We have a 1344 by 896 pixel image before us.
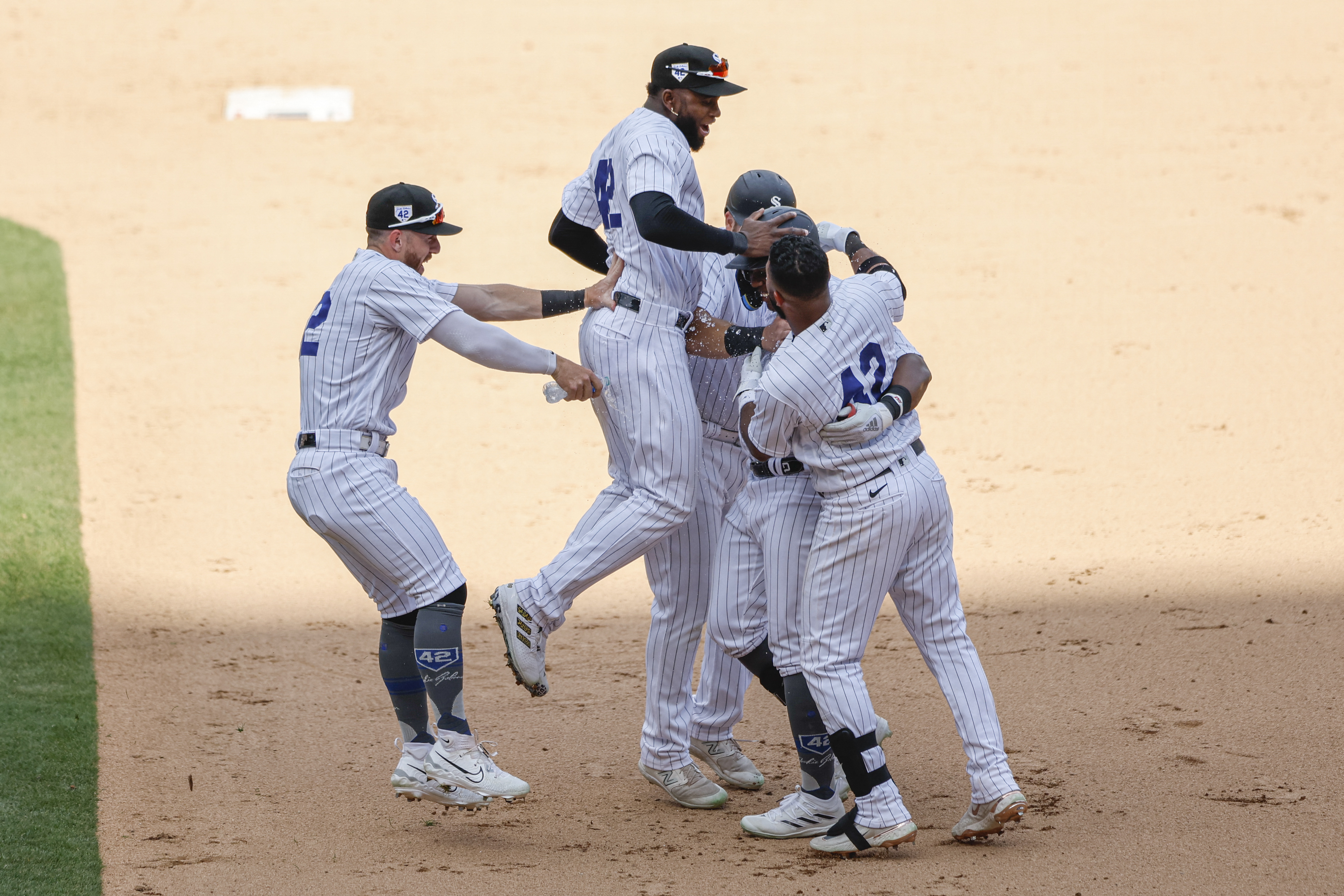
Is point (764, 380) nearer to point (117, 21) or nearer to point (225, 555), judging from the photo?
point (225, 555)

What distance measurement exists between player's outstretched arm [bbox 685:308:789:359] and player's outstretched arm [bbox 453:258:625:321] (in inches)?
11.5

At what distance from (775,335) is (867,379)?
0.41m

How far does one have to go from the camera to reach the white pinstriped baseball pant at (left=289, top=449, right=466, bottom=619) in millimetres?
4215

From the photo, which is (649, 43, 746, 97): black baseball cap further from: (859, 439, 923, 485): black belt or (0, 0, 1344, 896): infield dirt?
(0, 0, 1344, 896): infield dirt

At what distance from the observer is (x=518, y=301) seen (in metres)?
4.70

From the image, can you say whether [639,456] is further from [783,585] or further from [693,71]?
[693,71]

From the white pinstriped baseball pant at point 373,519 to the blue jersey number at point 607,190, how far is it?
1060 mm

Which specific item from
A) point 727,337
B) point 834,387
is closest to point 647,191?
point 727,337

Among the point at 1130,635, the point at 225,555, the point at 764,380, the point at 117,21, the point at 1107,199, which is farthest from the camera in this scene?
the point at 117,21

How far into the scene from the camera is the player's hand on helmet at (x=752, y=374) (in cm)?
405

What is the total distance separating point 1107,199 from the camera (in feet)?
41.1

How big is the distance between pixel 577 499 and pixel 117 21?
43.5 feet

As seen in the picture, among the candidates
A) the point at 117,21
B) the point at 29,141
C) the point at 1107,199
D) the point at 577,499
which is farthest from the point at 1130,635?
the point at 117,21

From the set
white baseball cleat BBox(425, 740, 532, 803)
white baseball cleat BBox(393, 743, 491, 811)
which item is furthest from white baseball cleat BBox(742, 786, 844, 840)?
white baseball cleat BBox(393, 743, 491, 811)
